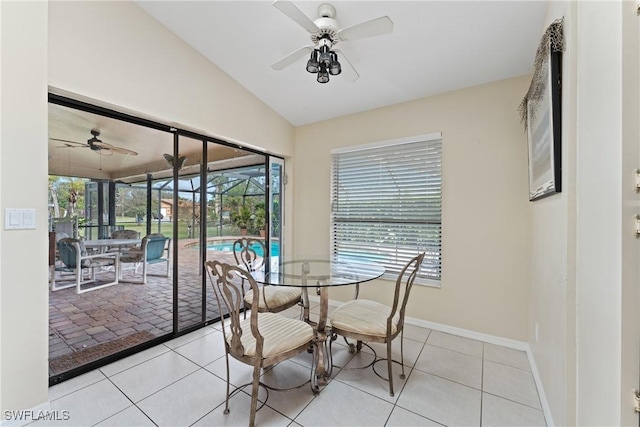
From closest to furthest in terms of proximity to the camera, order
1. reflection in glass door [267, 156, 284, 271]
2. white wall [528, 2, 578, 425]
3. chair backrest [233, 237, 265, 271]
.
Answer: white wall [528, 2, 578, 425], chair backrest [233, 237, 265, 271], reflection in glass door [267, 156, 284, 271]

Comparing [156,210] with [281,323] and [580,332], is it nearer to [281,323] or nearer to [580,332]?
[281,323]

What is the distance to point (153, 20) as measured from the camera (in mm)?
2311

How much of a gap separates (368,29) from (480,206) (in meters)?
1.93

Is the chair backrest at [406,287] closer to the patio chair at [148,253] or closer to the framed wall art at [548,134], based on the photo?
the framed wall art at [548,134]

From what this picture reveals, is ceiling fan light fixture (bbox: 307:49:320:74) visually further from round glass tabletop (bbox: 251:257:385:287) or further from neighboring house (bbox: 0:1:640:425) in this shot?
round glass tabletop (bbox: 251:257:385:287)

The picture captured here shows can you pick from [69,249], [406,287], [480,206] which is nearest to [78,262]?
[69,249]

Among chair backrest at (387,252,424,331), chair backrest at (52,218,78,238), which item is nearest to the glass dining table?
chair backrest at (387,252,424,331)

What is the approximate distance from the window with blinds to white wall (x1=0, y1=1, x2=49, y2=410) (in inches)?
108

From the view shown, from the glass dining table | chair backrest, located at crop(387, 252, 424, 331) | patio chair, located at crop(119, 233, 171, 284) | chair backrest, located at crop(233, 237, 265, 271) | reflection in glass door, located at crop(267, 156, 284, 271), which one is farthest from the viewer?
reflection in glass door, located at crop(267, 156, 284, 271)

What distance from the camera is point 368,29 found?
1.73 m

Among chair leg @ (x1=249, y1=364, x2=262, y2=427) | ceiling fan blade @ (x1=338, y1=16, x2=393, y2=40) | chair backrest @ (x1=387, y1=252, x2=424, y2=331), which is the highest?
ceiling fan blade @ (x1=338, y1=16, x2=393, y2=40)

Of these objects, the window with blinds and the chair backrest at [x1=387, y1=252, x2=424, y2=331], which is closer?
the chair backrest at [x1=387, y1=252, x2=424, y2=331]

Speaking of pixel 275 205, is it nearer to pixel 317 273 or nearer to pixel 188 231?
pixel 188 231

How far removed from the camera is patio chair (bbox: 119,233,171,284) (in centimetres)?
255
